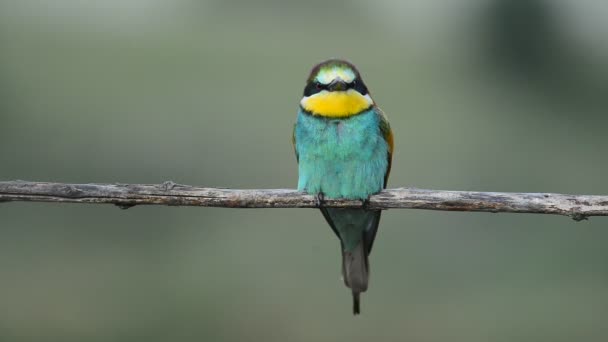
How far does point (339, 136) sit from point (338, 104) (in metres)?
0.15

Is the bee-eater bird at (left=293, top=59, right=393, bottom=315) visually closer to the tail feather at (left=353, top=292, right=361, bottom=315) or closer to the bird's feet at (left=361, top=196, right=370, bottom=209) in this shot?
the bird's feet at (left=361, top=196, right=370, bottom=209)

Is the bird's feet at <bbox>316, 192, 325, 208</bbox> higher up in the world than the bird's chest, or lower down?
lower down

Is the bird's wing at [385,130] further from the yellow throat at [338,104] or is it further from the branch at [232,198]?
the branch at [232,198]

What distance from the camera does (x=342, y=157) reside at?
3.60 metres

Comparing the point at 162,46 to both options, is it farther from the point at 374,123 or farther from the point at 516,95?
the point at 374,123

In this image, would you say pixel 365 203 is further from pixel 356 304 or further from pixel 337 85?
pixel 356 304

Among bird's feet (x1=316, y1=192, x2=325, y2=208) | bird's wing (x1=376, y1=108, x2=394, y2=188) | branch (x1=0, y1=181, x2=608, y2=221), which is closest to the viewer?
branch (x1=0, y1=181, x2=608, y2=221)

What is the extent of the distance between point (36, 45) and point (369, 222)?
43.9ft

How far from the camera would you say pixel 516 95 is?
56.0 feet

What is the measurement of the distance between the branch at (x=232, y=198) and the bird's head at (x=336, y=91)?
613 millimetres

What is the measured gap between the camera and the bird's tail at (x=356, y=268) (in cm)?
412

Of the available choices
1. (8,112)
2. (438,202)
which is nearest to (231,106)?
(8,112)

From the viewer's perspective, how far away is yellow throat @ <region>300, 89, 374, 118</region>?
11.7 ft

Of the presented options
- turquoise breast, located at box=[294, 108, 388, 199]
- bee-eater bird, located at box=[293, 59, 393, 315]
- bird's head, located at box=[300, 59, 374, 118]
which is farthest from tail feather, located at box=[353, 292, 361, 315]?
bird's head, located at box=[300, 59, 374, 118]
